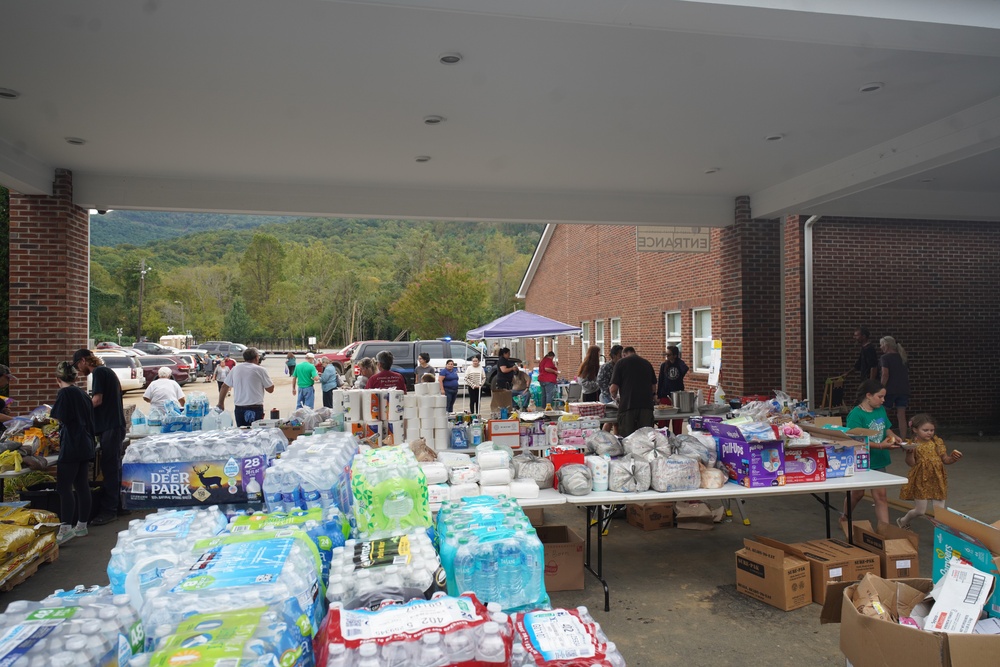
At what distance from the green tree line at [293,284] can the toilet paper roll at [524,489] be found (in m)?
55.2

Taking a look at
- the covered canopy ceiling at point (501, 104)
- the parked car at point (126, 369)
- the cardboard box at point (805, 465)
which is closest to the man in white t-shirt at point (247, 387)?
the covered canopy ceiling at point (501, 104)

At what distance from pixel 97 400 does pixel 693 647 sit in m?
6.05

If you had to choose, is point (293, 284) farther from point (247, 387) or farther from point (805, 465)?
point (805, 465)

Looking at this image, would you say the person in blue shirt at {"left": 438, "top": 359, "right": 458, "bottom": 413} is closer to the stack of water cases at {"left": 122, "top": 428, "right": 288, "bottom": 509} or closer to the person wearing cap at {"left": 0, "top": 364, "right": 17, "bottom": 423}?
the person wearing cap at {"left": 0, "top": 364, "right": 17, "bottom": 423}

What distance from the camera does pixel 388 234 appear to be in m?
95.8

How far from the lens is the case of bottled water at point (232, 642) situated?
156 cm

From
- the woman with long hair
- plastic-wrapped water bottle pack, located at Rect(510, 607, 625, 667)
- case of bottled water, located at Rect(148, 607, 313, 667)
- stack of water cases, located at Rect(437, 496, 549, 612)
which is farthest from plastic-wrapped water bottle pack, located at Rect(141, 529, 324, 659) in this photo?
the woman with long hair

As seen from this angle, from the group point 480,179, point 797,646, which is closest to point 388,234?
point 480,179

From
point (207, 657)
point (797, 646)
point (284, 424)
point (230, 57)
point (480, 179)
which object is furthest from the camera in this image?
point (480, 179)

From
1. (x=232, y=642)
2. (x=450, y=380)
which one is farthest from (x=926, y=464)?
(x=450, y=380)

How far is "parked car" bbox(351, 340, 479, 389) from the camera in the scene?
1908 centimetres

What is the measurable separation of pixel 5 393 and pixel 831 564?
970cm

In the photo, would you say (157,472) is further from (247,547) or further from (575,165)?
(575,165)

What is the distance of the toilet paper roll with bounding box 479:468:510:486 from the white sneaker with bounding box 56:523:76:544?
447cm
